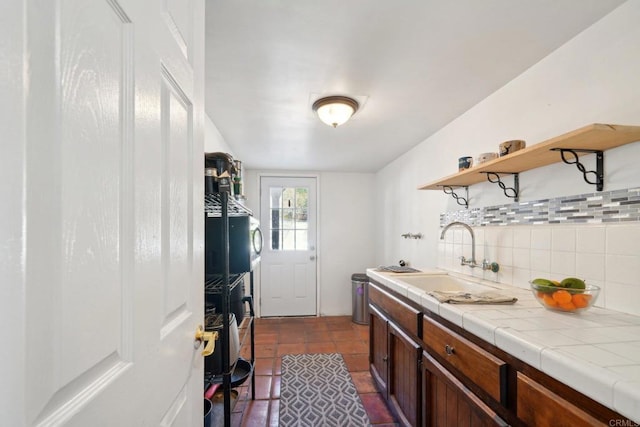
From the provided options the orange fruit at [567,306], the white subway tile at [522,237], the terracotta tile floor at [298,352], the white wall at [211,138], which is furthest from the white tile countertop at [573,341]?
the white wall at [211,138]

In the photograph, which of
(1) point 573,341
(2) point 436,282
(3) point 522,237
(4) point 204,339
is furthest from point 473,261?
(4) point 204,339

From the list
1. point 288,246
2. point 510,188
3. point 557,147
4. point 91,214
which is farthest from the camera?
point 288,246

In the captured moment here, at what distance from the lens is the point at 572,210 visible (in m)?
1.31

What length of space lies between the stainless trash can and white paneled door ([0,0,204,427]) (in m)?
3.30

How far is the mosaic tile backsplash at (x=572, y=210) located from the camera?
1097mm

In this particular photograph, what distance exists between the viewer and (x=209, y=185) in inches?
53.2

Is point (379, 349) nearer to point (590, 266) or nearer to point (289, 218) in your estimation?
point (590, 266)

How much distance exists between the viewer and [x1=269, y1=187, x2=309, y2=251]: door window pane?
420 centimetres

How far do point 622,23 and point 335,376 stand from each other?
8.92 feet

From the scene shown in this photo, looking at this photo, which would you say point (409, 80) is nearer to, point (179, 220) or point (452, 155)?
point (452, 155)

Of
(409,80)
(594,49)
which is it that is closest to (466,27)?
(409,80)

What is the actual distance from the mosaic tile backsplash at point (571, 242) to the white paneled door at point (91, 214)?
1539 millimetres

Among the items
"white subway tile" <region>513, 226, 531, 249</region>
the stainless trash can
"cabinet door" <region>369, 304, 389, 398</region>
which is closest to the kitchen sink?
"cabinet door" <region>369, 304, 389, 398</region>

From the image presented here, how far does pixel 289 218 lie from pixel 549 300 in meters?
3.40
